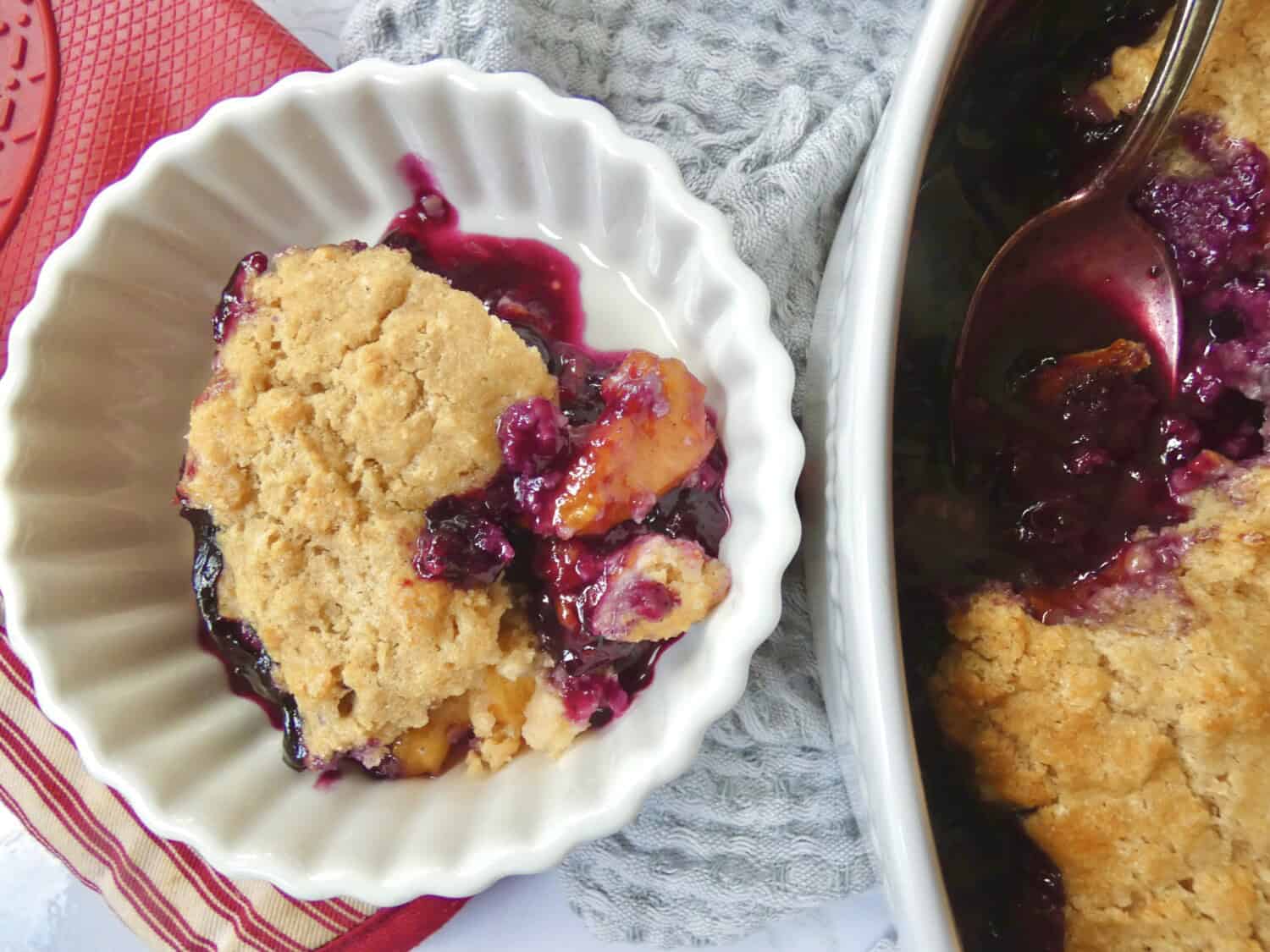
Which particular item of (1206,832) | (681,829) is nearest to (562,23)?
(681,829)

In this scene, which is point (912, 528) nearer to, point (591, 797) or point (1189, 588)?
point (1189, 588)

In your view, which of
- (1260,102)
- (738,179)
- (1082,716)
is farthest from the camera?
(738,179)

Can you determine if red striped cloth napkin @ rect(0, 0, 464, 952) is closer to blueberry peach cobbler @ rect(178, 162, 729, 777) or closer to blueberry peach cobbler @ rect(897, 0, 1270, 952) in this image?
blueberry peach cobbler @ rect(178, 162, 729, 777)

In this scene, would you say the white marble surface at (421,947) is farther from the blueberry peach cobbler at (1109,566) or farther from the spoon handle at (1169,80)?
the spoon handle at (1169,80)

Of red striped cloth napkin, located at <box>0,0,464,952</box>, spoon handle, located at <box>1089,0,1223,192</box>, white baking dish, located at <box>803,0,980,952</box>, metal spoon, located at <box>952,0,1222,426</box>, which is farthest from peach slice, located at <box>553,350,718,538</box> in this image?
red striped cloth napkin, located at <box>0,0,464,952</box>

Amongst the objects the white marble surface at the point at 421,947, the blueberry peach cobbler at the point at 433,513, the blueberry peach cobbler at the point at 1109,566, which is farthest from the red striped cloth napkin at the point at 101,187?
the blueberry peach cobbler at the point at 1109,566

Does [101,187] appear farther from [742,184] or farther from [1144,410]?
[1144,410]
